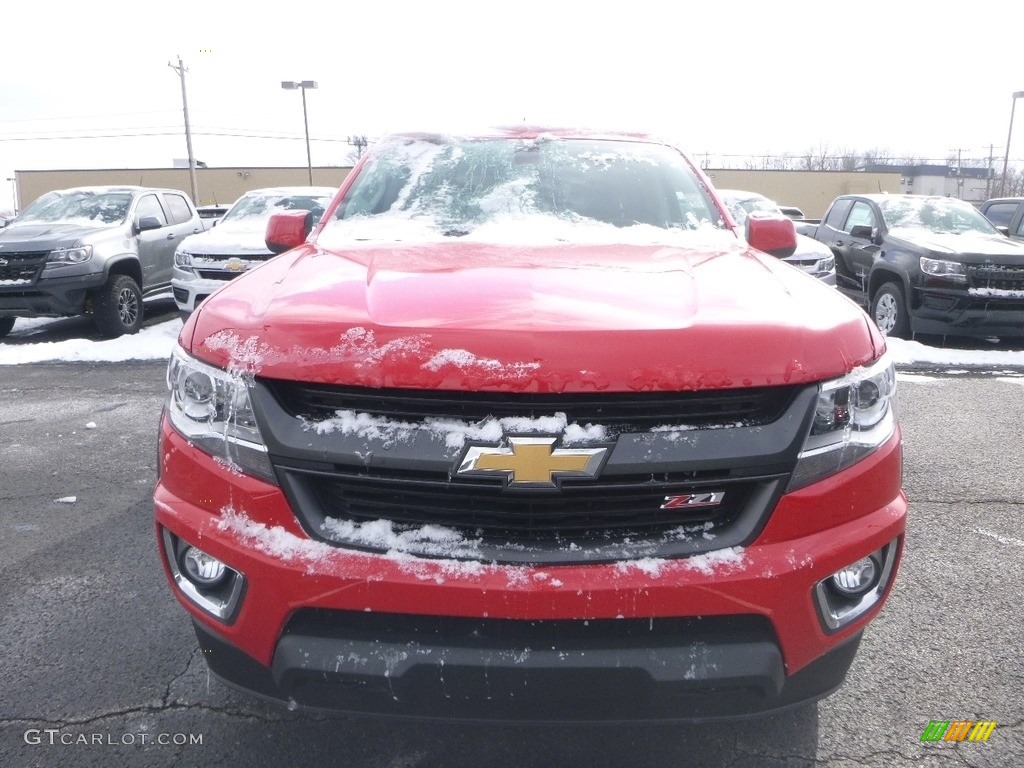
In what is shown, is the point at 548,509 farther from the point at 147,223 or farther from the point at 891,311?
the point at 147,223

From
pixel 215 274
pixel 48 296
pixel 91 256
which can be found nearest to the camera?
pixel 215 274

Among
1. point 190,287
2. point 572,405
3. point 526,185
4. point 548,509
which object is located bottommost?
point 190,287

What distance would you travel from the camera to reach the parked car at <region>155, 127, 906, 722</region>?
1.69 m

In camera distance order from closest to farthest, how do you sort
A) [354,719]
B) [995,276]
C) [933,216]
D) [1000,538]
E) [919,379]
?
[354,719] < [1000,538] < [919,379] < [995,276] < [933,216]

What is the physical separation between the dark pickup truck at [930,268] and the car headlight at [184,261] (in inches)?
298

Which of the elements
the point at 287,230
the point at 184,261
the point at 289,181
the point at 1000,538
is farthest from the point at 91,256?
the point at 289,181

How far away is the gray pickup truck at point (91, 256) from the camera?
860 centimetres

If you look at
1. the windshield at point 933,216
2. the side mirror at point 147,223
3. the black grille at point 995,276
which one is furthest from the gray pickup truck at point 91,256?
the black grille at point 995,276

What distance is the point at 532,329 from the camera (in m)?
1.75

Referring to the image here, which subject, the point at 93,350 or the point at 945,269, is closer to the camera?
the point at 945,269

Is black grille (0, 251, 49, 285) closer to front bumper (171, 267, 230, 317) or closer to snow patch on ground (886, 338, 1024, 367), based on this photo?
front bumper (171, 267, 230, 317)

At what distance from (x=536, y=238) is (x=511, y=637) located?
1538 millimetres

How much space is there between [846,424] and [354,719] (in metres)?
1.39

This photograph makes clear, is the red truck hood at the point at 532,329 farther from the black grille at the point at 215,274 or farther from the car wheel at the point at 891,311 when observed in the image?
the car wheel at the point at 891,311
